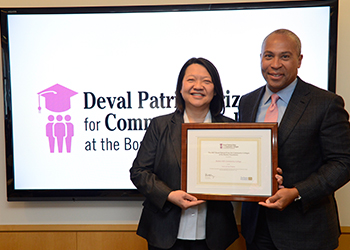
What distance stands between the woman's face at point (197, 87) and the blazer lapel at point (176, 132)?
106 millimetres

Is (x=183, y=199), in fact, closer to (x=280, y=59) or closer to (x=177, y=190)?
(x=177, y=190)

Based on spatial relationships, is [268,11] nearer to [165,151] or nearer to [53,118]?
[165,151]

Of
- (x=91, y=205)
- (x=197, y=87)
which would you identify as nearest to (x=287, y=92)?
(x=197, y=87)

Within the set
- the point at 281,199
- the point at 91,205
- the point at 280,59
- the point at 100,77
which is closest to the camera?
the point at 281,199

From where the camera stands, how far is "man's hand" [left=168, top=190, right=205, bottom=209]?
125 cm

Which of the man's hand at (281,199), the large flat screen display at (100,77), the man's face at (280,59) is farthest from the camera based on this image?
the large flat screen display at (100,77)

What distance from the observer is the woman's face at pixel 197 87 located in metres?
1.33

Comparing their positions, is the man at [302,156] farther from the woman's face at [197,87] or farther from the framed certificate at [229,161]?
the woman's face at [197,87]

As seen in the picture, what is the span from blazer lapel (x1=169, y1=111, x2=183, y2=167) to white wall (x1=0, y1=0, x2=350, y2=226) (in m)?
0.93

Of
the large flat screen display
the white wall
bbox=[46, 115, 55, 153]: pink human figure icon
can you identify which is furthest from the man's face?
bbox=[46, 115, 55, 153]: pink human figure icon

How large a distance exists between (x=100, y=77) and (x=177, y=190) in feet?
3.55

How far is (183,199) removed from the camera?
4.14ft

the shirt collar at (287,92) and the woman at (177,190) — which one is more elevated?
the shirt collar at (287,92)

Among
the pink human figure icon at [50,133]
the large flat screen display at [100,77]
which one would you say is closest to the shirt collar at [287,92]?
the large flat screen display at [100,77]
